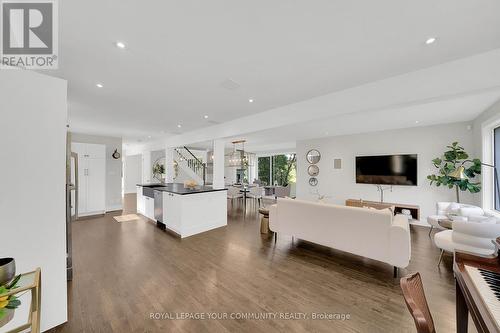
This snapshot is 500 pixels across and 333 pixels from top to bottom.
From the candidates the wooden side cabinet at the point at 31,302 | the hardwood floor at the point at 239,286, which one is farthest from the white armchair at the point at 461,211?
the wooden side cabinet at the point at 31,302

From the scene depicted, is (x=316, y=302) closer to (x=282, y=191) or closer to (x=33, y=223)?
(x=33, y=223)

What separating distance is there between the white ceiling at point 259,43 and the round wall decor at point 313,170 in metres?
4.30

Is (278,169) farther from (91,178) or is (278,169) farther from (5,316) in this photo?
(5,316)

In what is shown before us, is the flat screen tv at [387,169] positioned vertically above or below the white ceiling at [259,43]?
below

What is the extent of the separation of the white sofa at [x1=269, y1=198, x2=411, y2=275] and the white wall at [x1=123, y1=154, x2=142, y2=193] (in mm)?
10400

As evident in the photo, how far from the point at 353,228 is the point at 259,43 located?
2774mm

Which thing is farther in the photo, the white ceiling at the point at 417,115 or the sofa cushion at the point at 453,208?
the sofa cushion at the point at 453,208

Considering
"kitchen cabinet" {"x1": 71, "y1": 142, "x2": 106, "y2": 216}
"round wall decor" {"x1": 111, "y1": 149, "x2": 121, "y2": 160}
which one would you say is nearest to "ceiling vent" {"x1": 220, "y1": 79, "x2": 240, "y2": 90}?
"kitchen cabinet" {"x1": 71, "y1": 142, "x2": 106, "y2": 216}

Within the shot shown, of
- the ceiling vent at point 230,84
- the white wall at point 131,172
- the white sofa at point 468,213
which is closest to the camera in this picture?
the ceiling vent at point 230,84

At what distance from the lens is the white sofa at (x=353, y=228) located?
251 cm

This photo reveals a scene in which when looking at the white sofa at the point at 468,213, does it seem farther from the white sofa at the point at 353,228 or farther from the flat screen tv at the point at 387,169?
the white sofa at the point at 353,228

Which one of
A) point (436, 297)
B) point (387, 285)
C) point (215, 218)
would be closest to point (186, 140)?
point (215, 218)

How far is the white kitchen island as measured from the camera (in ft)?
13.6

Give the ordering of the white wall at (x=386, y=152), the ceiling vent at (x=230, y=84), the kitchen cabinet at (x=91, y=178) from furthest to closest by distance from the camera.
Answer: the kitchen cabinet at (x=91, y=178) < the white wall at (x=386, y=152) < the ceiling vent at (x=230, y=84)
